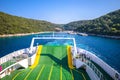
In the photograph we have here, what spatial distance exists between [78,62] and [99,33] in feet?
399

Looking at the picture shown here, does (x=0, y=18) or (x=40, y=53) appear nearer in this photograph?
(x=40, y=53)

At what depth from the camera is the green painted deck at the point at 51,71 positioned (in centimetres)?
1636

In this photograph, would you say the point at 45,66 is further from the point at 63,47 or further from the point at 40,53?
the point at 63,47

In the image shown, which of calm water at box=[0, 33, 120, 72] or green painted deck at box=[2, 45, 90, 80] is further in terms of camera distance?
calm water at box=[0, 33, 120, 72]

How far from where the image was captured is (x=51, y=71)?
18.1 m

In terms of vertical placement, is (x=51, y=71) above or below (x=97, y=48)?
above

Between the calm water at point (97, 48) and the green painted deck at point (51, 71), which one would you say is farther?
the calm water at point (97, 48)

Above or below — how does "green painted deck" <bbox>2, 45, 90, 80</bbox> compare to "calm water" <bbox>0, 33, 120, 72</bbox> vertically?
above

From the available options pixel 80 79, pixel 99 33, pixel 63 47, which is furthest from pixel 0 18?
pixel 80 79

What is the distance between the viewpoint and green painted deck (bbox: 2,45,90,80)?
Result: 16364mm

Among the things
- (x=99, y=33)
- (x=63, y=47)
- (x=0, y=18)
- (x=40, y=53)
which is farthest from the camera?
(x=0, y=18)

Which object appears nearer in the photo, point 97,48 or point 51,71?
point 51,71

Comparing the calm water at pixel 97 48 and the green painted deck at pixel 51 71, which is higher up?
the green painted deck at pixel 51 71

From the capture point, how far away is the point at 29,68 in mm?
19250
